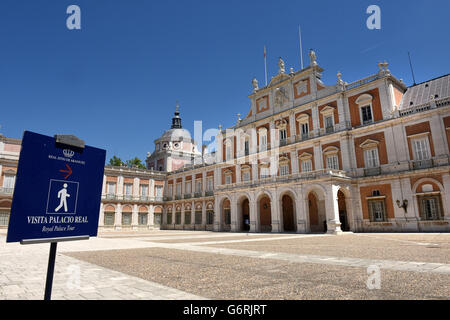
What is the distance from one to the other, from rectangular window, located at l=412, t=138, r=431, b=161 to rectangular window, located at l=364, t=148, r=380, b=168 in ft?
9.40

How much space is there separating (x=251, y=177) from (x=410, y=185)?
16.5 meters

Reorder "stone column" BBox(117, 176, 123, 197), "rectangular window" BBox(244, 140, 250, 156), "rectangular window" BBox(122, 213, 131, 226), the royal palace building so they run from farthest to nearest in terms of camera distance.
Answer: "stone column" BBox(117, 176, 123, 197) → "rectangular window" BBox(122, 213, 131, 226) → "rectangular window" BBox(244, 140, 250, 156) → the royal palace building

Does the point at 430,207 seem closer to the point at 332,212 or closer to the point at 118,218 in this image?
the point at 332,212

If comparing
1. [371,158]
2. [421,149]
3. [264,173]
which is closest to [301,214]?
[371,158]

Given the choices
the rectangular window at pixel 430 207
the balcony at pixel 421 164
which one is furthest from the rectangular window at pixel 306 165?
the rectangular window at pixel 430 207

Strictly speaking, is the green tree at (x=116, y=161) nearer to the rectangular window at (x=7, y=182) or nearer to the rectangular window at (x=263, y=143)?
the rectangular window at (x=7, y=182)

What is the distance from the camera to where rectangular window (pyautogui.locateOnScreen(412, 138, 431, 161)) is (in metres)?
21.8

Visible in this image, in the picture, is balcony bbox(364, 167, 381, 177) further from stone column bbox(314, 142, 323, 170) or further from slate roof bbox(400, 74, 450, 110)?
slate roof bbox(400, 74, 450, 110)

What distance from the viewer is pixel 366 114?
84.6 feet

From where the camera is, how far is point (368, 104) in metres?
25.7

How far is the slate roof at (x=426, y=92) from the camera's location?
24.3 meters

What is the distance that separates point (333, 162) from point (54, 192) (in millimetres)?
26615

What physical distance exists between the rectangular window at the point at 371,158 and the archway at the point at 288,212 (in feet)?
28.4

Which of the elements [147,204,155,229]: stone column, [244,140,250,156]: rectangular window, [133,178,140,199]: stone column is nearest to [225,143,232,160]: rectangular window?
[244,140,250,156]: rectangular window
